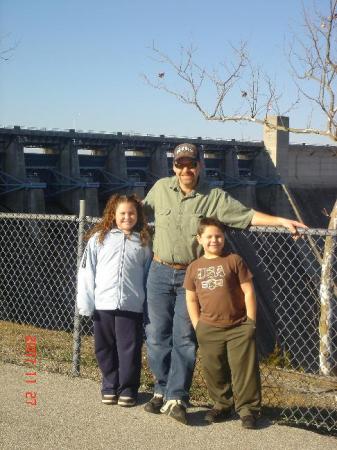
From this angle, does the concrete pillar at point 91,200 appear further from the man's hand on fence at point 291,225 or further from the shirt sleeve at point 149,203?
the man's hand on fence at point 291,225

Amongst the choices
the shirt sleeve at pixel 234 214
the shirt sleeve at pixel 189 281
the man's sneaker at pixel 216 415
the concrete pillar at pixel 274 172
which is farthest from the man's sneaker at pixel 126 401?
the concrete pillar at pixel 274 172

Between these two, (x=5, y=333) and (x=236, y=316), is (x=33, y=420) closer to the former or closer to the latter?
(x=236, y=316)

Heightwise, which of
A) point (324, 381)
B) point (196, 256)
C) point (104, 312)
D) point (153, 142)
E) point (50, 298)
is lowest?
point (50, 298)

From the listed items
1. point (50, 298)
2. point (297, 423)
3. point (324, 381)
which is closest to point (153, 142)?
point (50, 298)

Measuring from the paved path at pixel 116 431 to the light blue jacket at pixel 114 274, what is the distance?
0.66 meters

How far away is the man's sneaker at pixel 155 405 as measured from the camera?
15.0ft

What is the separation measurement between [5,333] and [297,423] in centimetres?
378

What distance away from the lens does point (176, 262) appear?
14.6 feet

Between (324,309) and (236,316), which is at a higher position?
(236,316)

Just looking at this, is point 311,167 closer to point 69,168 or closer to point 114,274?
point 69,168

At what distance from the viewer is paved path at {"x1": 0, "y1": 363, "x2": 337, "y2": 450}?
13.5 feet

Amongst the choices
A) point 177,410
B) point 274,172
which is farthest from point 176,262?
point 274,172

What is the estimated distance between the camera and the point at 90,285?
191 inches

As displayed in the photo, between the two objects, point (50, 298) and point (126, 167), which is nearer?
point (50, 298)
